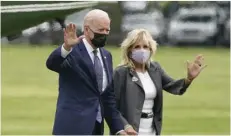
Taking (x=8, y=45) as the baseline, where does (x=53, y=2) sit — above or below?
above

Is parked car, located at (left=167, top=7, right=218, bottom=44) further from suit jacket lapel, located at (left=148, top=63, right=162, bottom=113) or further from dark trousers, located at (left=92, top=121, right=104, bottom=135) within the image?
dark trousers, located at (left=92, top=121, right=104, bottom=135)

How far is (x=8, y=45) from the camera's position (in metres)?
43.7

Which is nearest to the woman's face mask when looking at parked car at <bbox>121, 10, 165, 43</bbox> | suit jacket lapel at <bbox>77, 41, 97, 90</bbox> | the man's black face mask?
the man's black face mask

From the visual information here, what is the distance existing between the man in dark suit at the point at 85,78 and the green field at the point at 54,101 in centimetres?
198

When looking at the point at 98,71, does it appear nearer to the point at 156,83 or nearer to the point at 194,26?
the point at 156,83

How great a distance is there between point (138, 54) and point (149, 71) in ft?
0.78

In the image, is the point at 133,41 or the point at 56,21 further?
the point at 56,21

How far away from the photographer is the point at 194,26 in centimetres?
4916

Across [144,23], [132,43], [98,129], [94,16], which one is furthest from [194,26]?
[94,16]

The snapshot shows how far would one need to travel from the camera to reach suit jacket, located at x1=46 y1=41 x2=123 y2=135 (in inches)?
335

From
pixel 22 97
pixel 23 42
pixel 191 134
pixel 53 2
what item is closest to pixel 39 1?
pixel 53 2

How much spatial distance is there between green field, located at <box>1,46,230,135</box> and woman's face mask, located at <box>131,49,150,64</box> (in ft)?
4.23

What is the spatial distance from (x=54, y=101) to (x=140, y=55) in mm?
11508

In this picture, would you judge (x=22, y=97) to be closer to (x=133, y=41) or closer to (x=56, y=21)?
(x=56, y=21)
